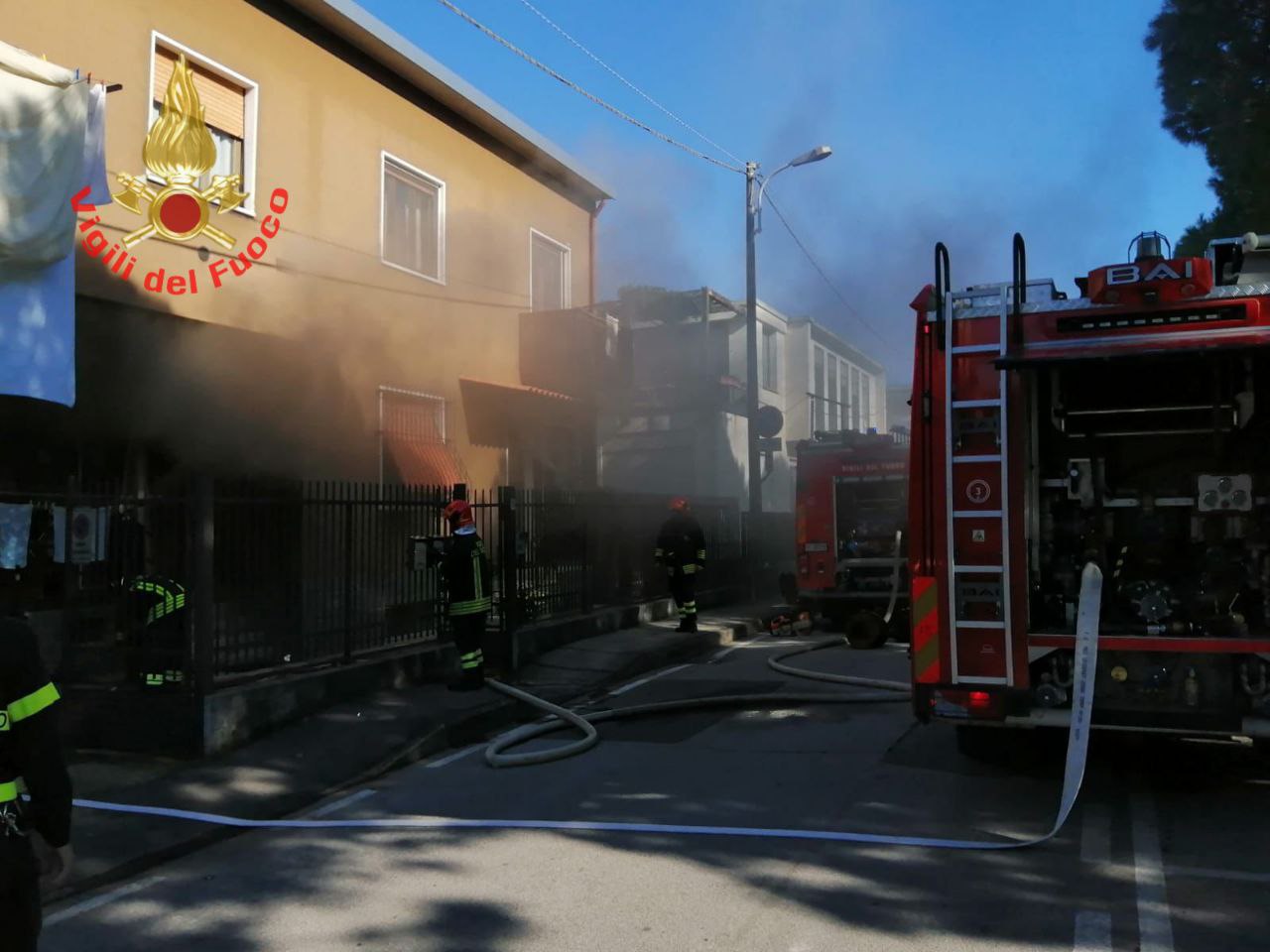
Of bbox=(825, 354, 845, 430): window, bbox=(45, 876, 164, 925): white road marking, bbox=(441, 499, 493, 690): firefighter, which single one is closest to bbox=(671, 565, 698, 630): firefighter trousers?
bbox=(441, 499, 493, 690): firefighter

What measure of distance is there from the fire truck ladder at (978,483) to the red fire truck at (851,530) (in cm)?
706

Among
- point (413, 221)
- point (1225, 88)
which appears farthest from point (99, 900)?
point (1225, 88)

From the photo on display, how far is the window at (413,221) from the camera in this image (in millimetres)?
→ 12070

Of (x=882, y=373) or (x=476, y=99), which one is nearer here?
(x=476, y=99)

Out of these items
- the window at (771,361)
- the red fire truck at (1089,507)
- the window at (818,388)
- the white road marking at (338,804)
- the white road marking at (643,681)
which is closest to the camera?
the red fire truck at (1089,507)

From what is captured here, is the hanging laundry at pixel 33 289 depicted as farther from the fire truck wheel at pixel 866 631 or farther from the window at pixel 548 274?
the window at pixel 548 274

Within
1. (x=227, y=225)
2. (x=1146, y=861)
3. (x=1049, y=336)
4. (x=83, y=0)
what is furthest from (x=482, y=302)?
(x=1146, y=861)

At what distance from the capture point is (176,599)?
6445mm

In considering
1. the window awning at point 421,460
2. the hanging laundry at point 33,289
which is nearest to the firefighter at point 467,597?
the hanging laundry at point 33,289

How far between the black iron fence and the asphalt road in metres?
1.70

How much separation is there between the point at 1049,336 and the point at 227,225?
7.67 m

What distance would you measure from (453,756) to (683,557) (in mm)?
5597

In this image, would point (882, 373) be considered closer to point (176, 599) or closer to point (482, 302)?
point (482, 302)

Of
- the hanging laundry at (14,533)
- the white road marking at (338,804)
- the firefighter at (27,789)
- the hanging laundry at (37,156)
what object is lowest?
the white road marking at (338,804)
